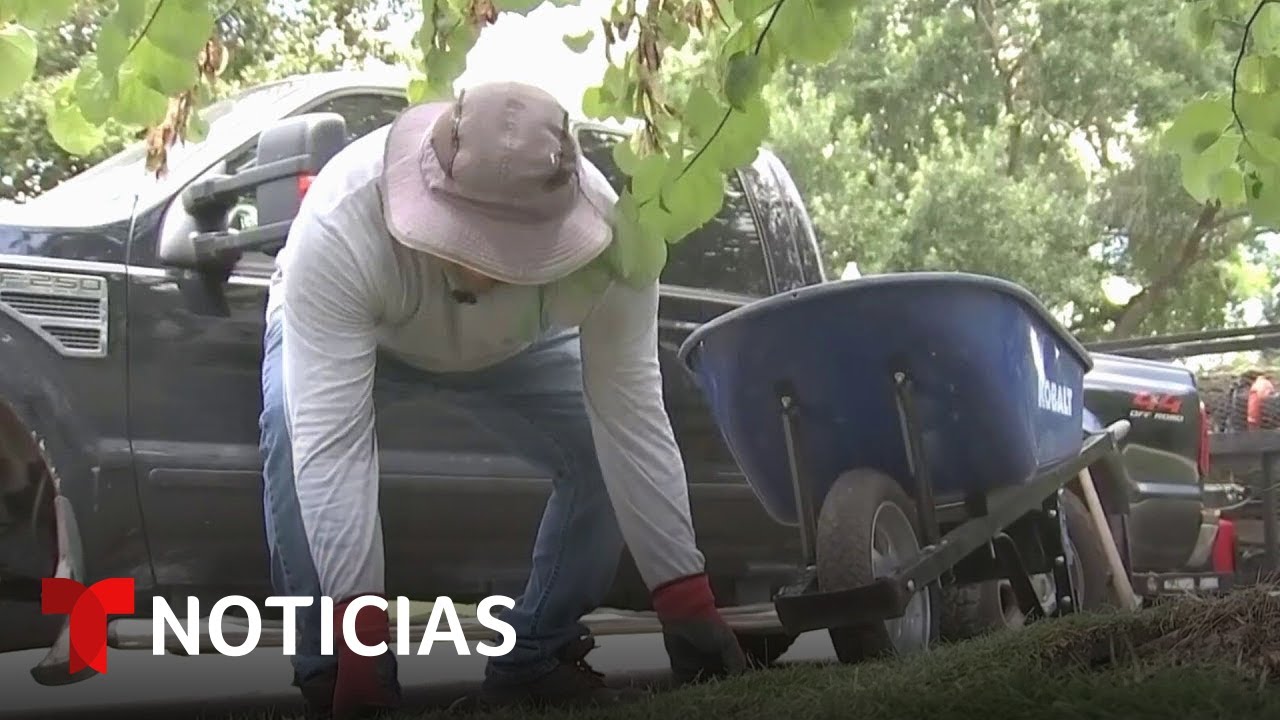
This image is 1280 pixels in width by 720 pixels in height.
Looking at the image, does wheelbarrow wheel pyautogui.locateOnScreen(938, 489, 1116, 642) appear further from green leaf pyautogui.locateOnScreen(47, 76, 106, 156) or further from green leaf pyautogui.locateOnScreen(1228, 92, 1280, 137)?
green leaf pyautogui.locateOnScreen(47, 76, 106, 156)

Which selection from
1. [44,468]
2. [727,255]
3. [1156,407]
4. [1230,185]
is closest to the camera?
[1230,185]

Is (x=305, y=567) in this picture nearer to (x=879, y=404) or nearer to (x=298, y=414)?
(x=298, y=414)

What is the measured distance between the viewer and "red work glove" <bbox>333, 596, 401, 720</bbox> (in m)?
2.10

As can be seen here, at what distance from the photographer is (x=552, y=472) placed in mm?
2766

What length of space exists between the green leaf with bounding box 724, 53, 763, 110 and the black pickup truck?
4.18 feet

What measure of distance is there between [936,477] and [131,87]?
198 centimetres

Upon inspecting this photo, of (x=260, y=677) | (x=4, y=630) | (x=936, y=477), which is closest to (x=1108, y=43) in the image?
(x=936, y=477)

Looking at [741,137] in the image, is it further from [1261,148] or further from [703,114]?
[1261,148]

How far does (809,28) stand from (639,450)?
3.76 ft

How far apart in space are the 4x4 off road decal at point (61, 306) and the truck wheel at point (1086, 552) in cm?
235

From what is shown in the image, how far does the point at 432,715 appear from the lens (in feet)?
7.20

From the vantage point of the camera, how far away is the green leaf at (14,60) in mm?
1467

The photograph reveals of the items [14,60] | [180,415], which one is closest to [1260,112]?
[14,60]

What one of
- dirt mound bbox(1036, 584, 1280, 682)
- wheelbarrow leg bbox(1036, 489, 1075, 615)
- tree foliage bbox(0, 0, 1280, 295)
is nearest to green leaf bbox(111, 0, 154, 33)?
tree foliage bbox(0, 0, 1280, 295)
